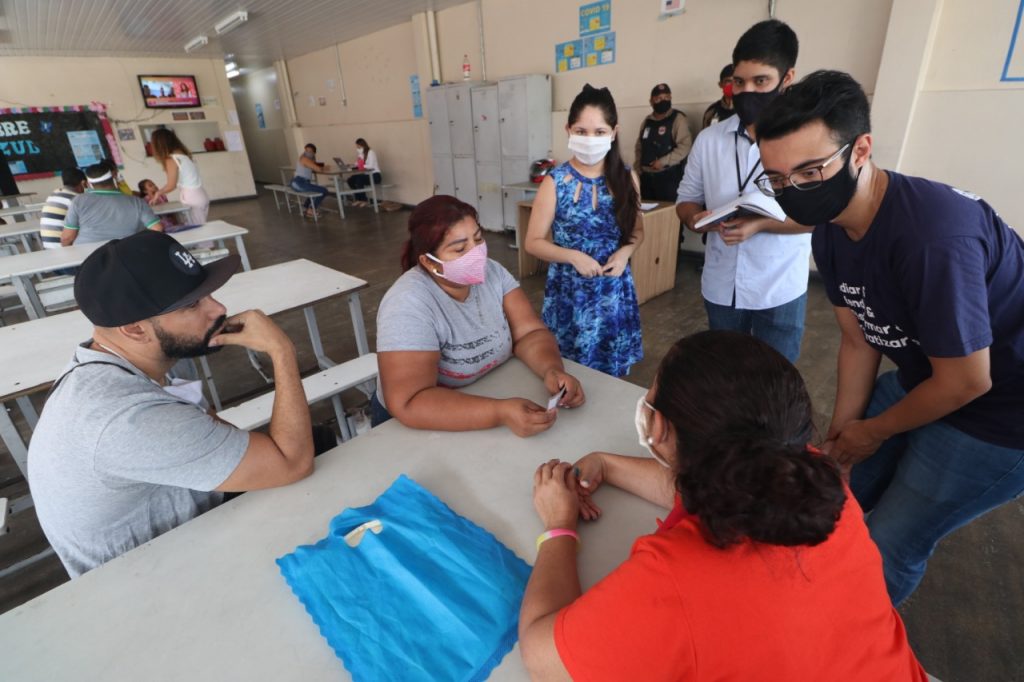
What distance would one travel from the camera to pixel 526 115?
5.97m

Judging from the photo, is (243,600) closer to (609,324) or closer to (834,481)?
(834,481)

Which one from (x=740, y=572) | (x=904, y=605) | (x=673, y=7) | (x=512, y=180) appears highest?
(x=673, y=7)

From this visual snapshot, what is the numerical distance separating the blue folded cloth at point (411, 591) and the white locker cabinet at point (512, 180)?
18.6ft

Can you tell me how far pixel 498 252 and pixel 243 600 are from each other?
5573mm

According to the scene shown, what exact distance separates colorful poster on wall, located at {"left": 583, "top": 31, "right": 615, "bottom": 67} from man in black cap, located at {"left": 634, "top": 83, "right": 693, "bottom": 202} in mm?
834

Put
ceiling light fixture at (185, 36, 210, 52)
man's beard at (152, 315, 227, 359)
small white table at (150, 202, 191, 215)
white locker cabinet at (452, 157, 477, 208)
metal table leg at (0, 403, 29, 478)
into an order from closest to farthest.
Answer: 1. man's beard at (152, 315, 227, 359)
2. metal table leg at (0, 403, 29, 478)
3. small white table at (150, 202, 191, 215)
4. white locker cabinet at (452, 157, 477, 208)
5. ceiling light fixture at (185, 36, 210, 52)

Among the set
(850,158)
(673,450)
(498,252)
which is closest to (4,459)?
(673,450)

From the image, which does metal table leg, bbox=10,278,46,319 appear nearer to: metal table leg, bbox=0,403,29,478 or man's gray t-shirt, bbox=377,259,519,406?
metal table leg, bbox=0,403,29,478

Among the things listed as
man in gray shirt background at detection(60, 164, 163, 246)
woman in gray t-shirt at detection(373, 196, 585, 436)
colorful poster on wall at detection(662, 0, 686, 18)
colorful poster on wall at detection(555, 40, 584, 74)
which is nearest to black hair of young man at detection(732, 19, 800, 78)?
woman in gray t-shirt at detection(373, 196, 585, 436)

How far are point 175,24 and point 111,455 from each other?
371 inches

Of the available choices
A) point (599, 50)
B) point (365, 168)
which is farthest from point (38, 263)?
point (365, 168)

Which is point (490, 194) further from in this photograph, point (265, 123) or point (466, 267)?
point (265, 123)

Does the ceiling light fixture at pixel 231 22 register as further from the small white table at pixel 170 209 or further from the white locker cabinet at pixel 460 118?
the small white table at pixel 170 209

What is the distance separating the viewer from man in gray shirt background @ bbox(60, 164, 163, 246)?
11.5ft
